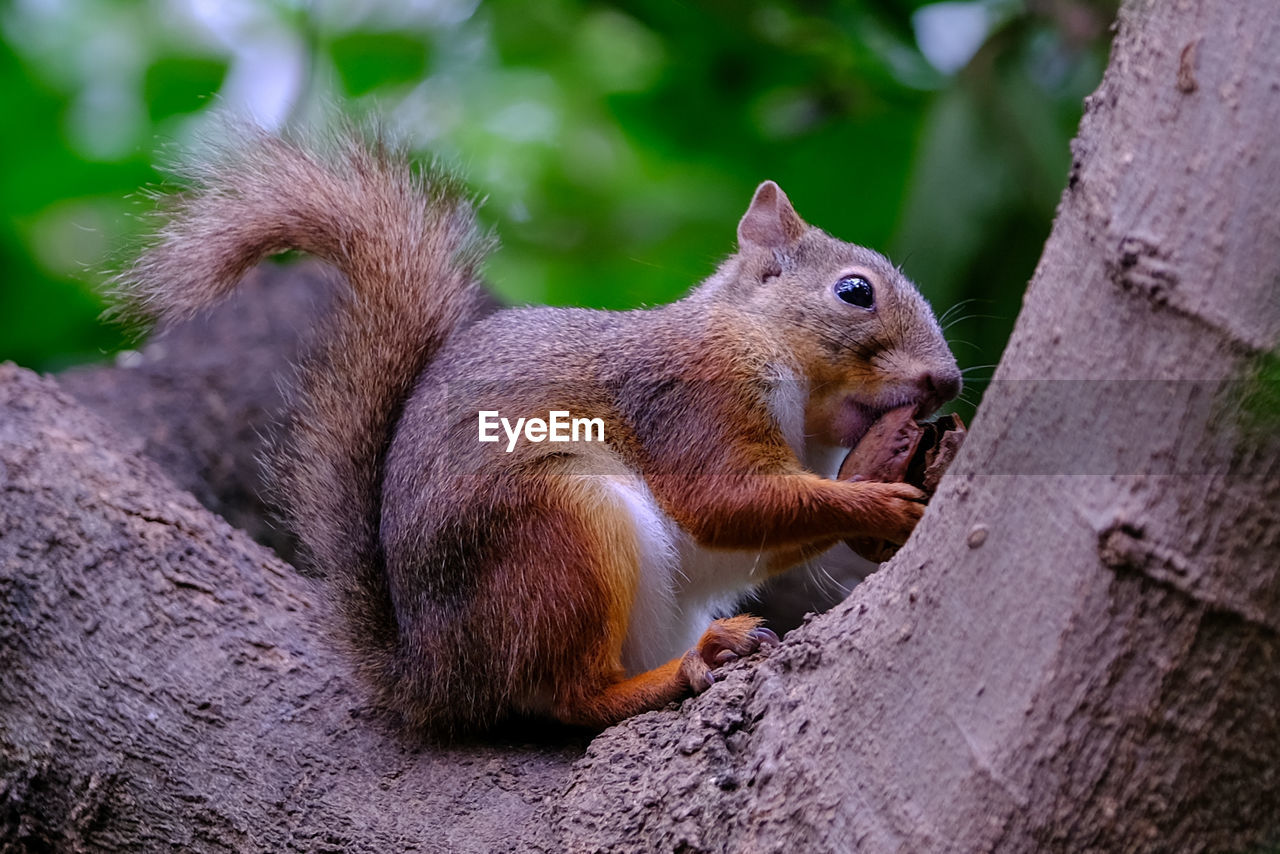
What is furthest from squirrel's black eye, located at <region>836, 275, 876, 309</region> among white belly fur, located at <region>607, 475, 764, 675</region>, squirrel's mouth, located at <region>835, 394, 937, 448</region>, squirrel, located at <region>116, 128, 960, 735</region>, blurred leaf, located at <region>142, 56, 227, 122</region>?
blurred leaf, located at <region>142, 56, 227, 122</region>

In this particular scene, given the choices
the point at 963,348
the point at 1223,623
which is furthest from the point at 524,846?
the point at 963,348

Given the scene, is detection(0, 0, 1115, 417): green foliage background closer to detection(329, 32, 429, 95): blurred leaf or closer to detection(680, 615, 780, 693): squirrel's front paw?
detection(329, 32, 429, 95): blurred leaf

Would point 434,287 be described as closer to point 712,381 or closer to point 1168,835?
point 712,381

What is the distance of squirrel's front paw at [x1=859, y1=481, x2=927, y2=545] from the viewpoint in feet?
5.62

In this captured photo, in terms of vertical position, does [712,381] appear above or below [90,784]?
above

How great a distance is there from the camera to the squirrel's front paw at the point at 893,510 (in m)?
1.71

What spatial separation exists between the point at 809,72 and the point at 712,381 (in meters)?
1.58

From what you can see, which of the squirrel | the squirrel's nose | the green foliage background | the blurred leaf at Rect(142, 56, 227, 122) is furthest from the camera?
the blurred leaf at Rect(142, 56, 227, 122)

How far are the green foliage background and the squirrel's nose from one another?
3.43 ft

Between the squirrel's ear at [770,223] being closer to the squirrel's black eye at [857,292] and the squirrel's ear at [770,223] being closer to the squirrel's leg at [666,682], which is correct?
the squirrel's black eye at [857,292]

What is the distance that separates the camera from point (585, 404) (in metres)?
2.00

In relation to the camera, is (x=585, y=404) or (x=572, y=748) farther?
(x=585, y=404)

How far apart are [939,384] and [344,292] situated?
113cm

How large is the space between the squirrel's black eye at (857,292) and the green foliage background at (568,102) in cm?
82
